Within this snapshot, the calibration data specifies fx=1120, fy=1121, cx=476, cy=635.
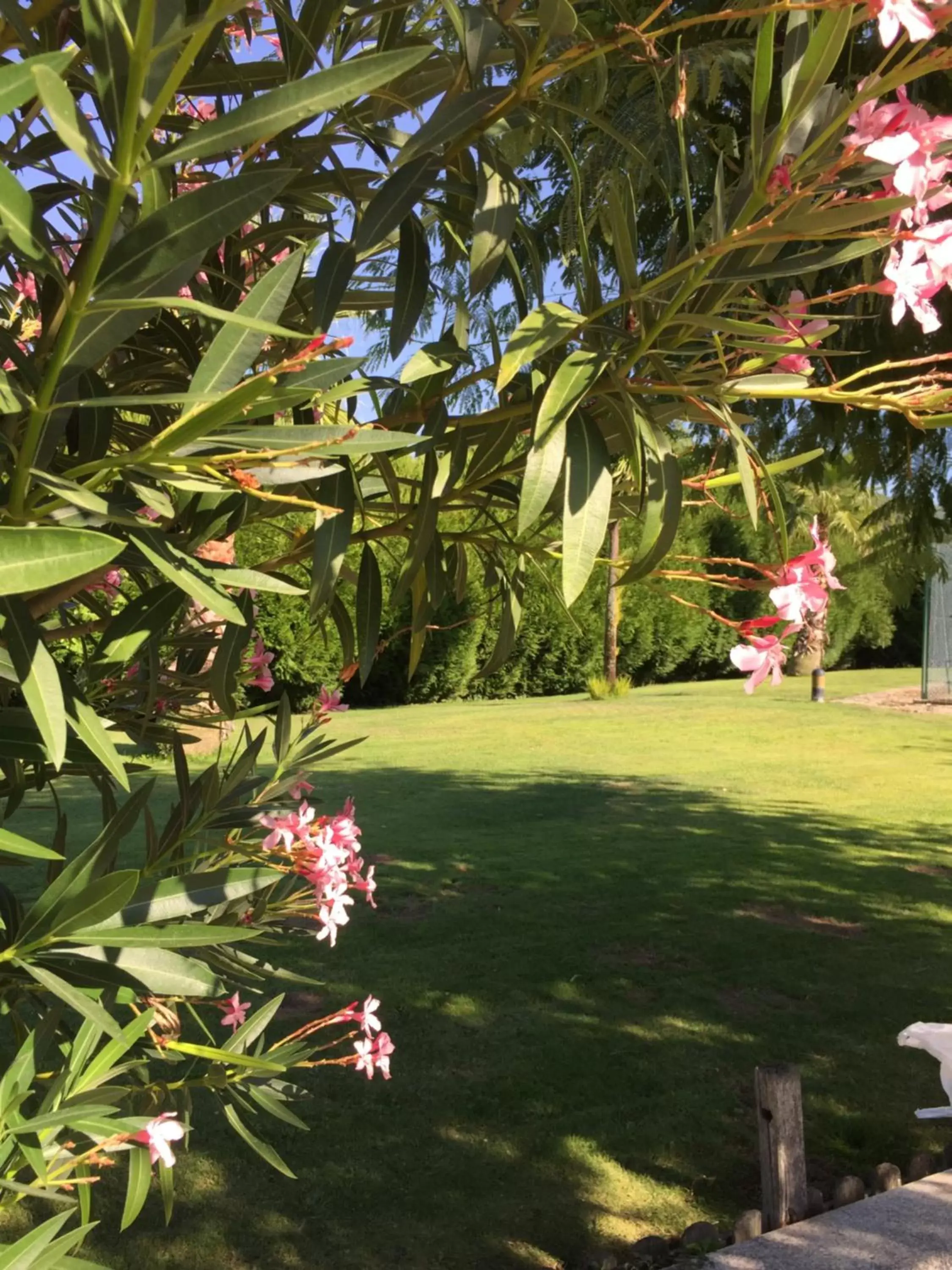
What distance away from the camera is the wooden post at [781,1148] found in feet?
8.55

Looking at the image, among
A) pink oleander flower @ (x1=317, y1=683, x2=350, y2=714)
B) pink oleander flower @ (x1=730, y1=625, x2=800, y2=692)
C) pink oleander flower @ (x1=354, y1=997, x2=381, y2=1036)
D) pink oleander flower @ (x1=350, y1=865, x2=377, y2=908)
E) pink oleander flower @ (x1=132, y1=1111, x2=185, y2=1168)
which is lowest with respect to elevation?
pink oleander flower @ (x1=354, y1=997, x2=381, y2=1036)

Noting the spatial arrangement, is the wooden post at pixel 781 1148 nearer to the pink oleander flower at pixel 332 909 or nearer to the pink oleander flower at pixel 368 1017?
the pink oleander flower at pixel 368 1017

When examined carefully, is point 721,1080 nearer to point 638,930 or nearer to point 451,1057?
point 451,1057

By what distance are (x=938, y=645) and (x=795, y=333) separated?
51.9ft

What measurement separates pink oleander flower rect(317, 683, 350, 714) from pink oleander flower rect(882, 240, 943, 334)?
2.95 ft

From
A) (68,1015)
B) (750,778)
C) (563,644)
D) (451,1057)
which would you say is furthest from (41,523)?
(563,644)

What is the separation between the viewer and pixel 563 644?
53.3 feet

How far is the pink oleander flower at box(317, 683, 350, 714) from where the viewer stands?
148 centimetres

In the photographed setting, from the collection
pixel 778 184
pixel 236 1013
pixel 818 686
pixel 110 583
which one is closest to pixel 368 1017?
pixel 236 1013

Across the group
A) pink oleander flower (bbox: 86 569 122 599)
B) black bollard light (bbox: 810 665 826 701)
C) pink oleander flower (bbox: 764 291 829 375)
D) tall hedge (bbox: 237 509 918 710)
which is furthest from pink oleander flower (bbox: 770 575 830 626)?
black bollard light (bbox: 810 665 826 701)

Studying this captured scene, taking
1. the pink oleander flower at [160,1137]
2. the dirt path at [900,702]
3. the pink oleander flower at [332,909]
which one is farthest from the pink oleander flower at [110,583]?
the dirt path at [900,702]

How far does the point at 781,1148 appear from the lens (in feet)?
8.55

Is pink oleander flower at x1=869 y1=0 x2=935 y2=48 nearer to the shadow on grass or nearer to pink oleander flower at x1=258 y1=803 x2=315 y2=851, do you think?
pink oleander flower at x1=258 y1=803 x2=315 y2=851

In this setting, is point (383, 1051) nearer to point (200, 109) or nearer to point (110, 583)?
point (110, 583)
